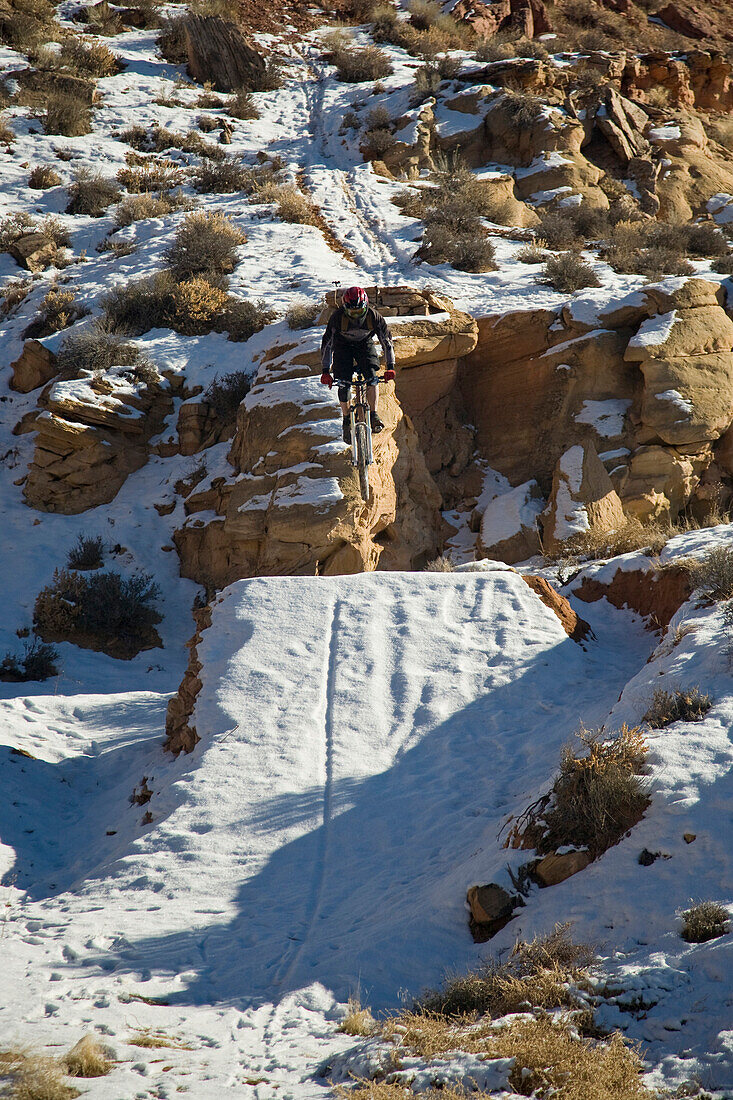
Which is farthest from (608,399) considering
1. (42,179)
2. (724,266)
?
(42,179)

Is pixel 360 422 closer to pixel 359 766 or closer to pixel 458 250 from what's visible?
pixel 359 766

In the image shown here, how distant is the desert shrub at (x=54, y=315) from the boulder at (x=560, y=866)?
16.8 m

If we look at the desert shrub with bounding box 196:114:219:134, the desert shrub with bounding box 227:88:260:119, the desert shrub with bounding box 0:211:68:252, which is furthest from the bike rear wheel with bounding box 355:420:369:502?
the desert shrub with bounding box 227:88:260:119

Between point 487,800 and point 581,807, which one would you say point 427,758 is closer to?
point 487,800

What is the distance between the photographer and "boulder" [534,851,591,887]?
5469 millimetres

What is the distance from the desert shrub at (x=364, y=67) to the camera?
105 feet

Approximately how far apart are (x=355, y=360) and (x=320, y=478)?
3456mm

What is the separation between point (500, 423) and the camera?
17.4 metres

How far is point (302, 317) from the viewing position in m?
16.2

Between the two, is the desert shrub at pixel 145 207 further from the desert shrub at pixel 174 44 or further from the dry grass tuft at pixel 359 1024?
the dry grass tuft at pixel 359 1024

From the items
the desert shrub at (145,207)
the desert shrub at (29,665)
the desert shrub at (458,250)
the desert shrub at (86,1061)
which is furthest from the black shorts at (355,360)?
the desert shrub at (145,207)

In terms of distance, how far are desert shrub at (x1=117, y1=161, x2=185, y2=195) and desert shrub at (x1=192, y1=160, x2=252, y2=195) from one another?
28.4 inches

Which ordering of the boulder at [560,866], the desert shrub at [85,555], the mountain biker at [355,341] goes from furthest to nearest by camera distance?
the desert shrub at [85,555], the mountain biker at [355,341], the boulder at [560,866]

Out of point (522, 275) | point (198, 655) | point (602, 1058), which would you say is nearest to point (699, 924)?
point (602, 1058)
